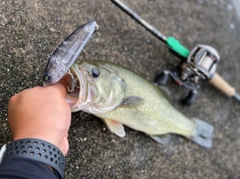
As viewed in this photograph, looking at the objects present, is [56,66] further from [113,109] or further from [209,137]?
[209,137]

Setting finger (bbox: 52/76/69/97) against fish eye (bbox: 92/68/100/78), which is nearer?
finger (bbox: 52/76/69/97)

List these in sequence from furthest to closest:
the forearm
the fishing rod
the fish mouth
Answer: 1. the fishing rod
2. the fish mouth
3. the forearm

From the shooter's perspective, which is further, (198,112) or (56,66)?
(198,112)

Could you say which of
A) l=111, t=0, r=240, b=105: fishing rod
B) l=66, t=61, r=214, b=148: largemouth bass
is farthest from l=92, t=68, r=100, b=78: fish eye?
l=111, t=0, r=240, b=105: fishing rod

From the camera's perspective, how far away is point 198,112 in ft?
10.5

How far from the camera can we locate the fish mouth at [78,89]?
1.83 m

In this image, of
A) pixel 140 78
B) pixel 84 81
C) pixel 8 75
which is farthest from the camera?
pixel 140 78

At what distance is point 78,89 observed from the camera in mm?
1905

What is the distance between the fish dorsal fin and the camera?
89.1 inches

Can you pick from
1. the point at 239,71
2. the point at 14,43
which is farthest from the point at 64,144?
the point at 239,71

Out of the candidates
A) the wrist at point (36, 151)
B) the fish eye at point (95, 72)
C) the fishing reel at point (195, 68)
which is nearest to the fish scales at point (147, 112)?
the fish eye at point (95, 72)

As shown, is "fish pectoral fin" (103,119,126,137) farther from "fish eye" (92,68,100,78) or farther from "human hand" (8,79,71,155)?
"human hand" (8,79,71,155)

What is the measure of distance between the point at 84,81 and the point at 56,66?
0.85ft

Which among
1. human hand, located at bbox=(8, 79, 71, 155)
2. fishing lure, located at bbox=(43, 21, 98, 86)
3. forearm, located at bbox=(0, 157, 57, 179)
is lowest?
forearm, located at bbox=(0, 157, 57, 179)
